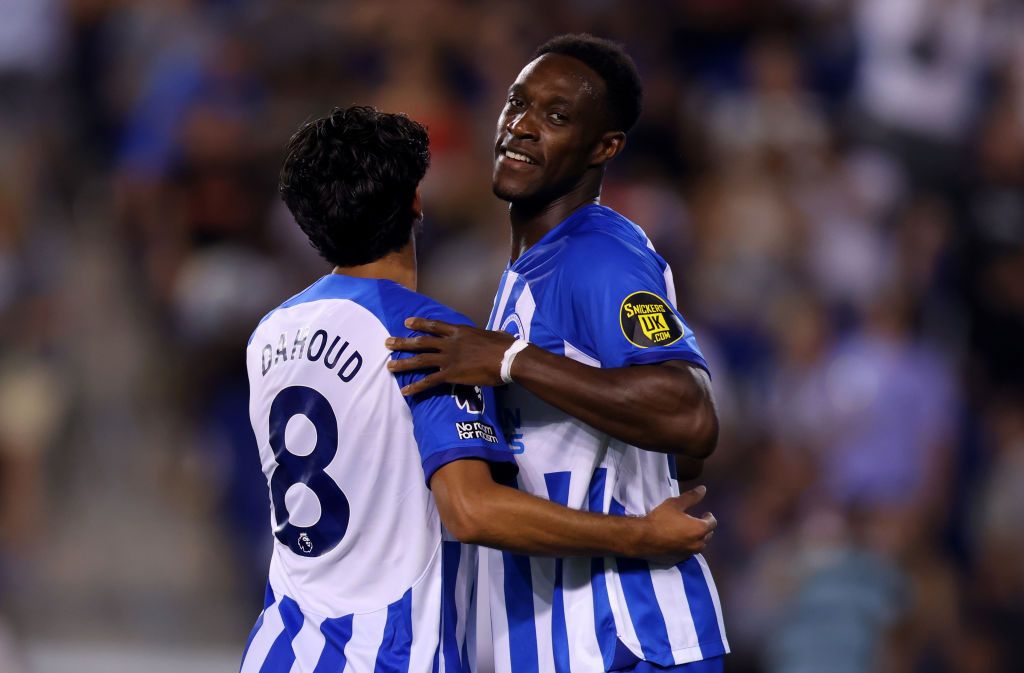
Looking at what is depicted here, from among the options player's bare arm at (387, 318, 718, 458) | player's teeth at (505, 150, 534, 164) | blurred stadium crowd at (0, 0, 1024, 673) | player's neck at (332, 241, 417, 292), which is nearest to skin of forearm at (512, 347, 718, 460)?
player's bare arm at (387, 318, 718, 458)

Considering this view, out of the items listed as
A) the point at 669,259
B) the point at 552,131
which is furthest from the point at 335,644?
the point at 669,259

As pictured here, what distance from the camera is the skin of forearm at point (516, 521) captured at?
10.2 ft

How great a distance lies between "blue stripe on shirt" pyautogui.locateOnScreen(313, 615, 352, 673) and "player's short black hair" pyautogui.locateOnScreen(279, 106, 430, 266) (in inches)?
36.8

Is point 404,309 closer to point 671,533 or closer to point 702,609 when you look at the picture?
point 671,533

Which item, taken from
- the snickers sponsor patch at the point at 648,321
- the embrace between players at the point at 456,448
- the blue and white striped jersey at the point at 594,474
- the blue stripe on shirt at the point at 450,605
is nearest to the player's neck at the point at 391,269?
the embrace between players at the point at 456,448

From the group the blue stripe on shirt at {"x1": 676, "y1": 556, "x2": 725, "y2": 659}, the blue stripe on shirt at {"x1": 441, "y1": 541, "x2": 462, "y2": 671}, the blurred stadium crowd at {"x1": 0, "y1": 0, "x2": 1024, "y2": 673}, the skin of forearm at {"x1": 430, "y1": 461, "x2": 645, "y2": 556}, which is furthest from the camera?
the blurred stadium crowd at {"x1": 0, "y1": 0, "x2": 1024, "y2": 673}

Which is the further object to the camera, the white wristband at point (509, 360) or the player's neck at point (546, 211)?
the player's neck at point (546, 211)

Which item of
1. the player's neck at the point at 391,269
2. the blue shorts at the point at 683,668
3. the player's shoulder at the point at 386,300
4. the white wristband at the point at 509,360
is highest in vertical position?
the player's neck at the point at 391,269

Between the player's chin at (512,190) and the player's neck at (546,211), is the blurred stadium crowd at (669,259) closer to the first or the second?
the player's neck at (546,211)

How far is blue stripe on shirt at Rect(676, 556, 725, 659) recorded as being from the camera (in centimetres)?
347

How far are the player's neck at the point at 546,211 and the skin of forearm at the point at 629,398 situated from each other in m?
0.63

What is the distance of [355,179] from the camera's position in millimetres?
3264

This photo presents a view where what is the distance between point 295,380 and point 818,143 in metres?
6.84

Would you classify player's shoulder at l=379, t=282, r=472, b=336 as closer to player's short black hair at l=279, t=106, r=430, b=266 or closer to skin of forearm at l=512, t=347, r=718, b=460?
player's short black hair at l=279, t=106, r=430, b=266
